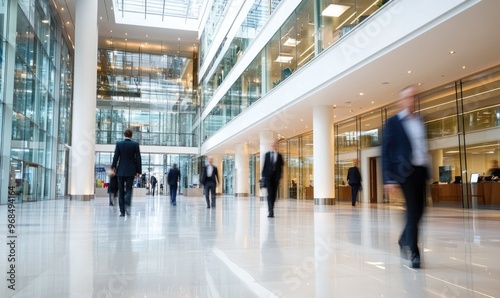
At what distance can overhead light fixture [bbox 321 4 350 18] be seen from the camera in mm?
14469

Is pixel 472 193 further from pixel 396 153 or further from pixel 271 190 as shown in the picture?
pixel 396 153

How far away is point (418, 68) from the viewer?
43.6ft

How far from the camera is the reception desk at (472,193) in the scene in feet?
50.5

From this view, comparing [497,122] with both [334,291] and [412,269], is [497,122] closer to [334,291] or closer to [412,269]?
[412,269]

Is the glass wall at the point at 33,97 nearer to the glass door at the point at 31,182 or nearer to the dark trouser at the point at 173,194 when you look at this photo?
the glass door at the point at 31,182

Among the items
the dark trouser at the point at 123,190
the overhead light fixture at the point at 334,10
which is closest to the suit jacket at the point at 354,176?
the overhead light fixture at the point at 334,10

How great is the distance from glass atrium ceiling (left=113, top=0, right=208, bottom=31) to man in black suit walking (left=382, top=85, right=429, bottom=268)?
115 ft

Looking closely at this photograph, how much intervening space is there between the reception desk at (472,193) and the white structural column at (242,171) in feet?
55.3

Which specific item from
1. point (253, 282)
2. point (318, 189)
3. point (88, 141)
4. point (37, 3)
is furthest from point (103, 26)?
point (253, 282)

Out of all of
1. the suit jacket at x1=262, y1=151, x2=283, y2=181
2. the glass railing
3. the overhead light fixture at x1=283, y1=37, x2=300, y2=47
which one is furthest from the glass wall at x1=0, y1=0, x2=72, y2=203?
the suit jacket at x1=262, y1=151, x2=283, y2=181

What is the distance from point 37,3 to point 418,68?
21.2m

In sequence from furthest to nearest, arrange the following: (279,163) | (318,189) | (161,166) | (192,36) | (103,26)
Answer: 1. (161,166)
2. (192,36)
3. (103,26)
4. (318,189)
5. (279,163)

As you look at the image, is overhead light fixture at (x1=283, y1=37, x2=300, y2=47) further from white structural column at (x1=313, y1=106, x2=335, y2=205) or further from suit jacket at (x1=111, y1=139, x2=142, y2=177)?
suit jacket at (x1=111, y1=139, x2=142, y2=177)

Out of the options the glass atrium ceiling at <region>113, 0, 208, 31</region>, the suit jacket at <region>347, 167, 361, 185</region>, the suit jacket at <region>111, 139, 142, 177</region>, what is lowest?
the suit jacket at <region>347, 167, 361, 185</region>
